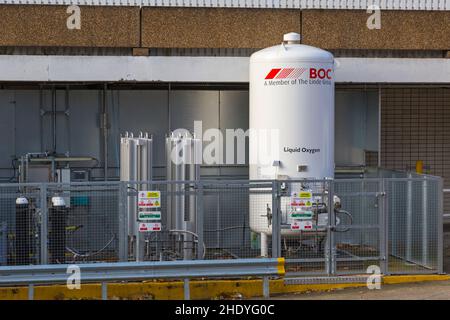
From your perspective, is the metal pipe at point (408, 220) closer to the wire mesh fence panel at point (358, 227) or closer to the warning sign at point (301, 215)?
the wire mesh fence panel at point (358, 227)

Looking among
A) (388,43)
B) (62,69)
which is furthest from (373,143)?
(62,69)

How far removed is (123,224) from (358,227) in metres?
3.53

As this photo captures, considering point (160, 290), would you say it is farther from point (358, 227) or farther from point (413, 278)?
point (413, 278)

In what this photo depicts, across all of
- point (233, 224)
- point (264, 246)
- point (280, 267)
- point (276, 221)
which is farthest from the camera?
point (233, 224)

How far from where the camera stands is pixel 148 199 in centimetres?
1402

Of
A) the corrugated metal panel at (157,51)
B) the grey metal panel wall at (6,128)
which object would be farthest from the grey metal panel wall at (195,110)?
the grey metal panel wall at (6,128)

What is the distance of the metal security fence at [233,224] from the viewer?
46.0 ft

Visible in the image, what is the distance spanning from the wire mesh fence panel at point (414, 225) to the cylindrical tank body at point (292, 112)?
137cm

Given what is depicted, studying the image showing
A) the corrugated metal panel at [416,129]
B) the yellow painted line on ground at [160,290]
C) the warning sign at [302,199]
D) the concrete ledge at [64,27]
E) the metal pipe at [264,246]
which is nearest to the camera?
the yellow painted line on ground at [160,290]

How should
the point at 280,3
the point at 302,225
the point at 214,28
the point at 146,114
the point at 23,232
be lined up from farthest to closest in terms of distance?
the point at 146,114 → the point at 280,3 → the point at 214,28 → the point at 302,225 → the point at 23,232

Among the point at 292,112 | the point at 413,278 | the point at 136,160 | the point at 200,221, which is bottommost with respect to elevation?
the point at 413,278

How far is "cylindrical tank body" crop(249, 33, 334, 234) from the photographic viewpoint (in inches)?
587

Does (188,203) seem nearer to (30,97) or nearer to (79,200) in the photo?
(79,200)

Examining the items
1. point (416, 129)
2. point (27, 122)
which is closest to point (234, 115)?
point (27, 122)
